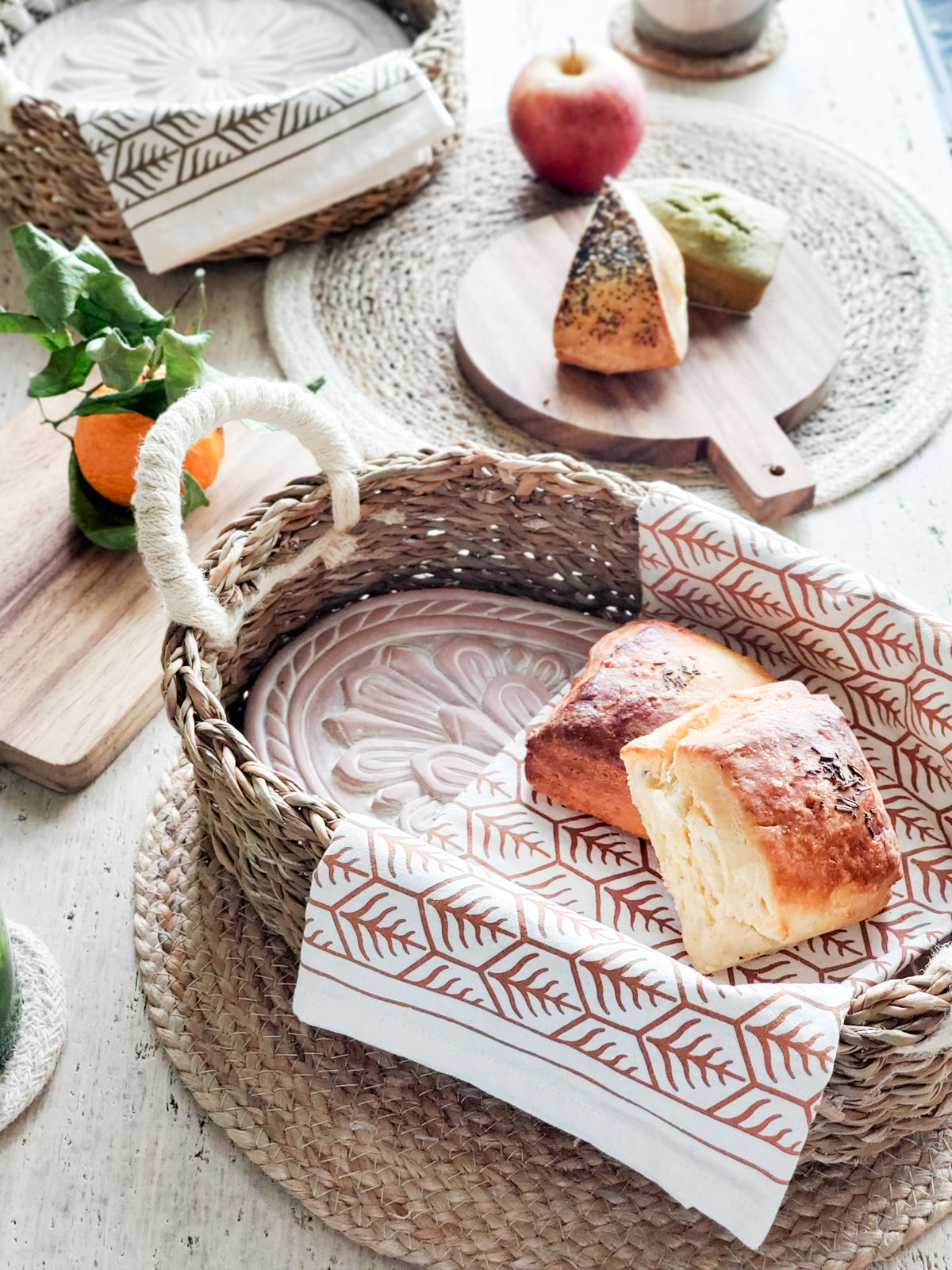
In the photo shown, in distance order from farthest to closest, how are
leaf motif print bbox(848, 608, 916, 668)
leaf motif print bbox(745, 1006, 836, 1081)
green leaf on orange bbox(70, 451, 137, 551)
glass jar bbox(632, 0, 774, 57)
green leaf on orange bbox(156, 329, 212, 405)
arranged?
glass jar bbox(632, 0, 774, 57)
green leaf on orange bbox(70, 451, 137, 551)
green leaf on orange bbox(156, 329, 212, 405)
leaf motif print bbox(848, 608, 916, 668)
leaf motif print bbox(745, 1006, 836, 1081)

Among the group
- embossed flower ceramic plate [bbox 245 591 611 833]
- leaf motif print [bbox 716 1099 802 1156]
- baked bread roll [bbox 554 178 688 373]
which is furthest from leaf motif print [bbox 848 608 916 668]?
baked bread roll [bbox 554 178 688 373]

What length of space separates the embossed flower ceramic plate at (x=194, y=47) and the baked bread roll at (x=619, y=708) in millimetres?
992

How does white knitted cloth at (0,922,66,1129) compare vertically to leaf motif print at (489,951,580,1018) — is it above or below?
below

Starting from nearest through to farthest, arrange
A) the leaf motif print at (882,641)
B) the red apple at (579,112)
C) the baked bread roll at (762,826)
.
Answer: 1. the baked bread roll at (762,826)
2. the leaf motif print at (882,641)
3. the red apple at (579,112)

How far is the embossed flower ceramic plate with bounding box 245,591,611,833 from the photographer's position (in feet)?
3.05

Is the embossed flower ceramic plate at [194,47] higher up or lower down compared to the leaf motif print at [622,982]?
higher up

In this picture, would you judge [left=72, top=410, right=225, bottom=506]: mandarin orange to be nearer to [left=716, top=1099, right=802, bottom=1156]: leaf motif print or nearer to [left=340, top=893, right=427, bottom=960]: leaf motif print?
[left=340, top=893, right=427, bottom=960]: leaf motif print

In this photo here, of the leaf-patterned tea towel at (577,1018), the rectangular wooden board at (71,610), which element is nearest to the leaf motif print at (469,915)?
the leaf-patterned tea towel at (577,1018)

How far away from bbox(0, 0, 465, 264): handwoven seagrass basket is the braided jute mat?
2.94 ft

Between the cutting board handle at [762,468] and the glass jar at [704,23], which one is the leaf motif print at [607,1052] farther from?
the glass jar at [704,23]

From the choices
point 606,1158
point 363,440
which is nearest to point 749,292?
point 363,440

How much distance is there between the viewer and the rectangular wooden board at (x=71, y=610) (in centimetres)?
100

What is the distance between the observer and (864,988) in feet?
2.17

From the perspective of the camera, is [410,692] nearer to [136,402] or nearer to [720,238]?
[136,402]
